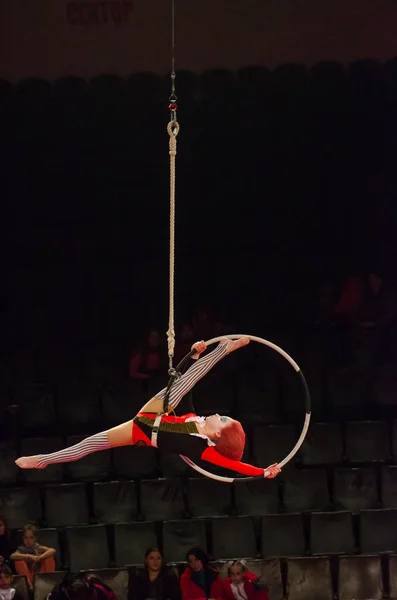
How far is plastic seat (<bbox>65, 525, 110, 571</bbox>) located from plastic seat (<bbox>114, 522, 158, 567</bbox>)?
0.09 m

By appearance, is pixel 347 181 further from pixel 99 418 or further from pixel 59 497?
pixel 59 497

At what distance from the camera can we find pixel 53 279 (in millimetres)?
10234

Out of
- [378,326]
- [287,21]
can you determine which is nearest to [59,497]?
[378,326]

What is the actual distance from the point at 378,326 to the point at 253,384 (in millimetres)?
1291

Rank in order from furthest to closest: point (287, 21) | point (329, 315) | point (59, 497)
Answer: point (287, 21), point (329, 315), point (59, 497)

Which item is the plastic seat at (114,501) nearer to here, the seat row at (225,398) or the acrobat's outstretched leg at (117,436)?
the seat row at (225,398)

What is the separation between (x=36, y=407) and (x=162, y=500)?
140 centimetres

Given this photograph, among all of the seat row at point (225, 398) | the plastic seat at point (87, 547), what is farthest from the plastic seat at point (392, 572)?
the plastic seat at point (87, 547)

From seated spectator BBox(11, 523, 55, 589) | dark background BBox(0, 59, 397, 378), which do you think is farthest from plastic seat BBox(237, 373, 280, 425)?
seated spectator BBox(11, 523, 55, 589)

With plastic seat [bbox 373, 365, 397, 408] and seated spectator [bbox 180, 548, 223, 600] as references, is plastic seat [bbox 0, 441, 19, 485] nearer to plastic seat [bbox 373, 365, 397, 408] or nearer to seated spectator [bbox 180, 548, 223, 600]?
seated spectator [bbox 180, 548, 223, 600]

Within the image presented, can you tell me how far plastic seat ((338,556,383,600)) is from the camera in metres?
7.95

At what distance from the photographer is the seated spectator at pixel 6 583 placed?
24.5ft

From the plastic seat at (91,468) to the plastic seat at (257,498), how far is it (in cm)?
109

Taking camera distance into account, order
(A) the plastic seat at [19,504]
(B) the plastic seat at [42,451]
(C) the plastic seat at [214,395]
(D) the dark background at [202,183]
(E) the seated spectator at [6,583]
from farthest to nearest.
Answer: (D) the dark background at [202,183], (C) the plastic seat at [214,395], (B) the plastic seat at [42,451], (A) the plastic seat at [19,504], (E) the seated spectator at [6,583]
